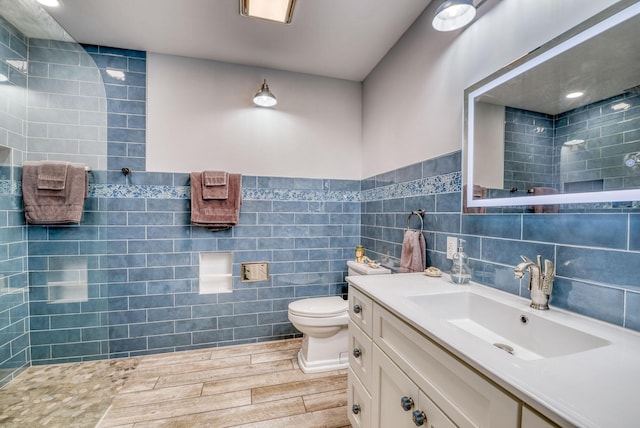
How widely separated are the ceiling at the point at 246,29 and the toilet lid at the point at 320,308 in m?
2.03

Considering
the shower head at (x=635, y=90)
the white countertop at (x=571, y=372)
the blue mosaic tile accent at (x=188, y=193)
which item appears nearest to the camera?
the white countertop at (x=571, y=372)

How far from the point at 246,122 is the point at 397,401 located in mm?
2303

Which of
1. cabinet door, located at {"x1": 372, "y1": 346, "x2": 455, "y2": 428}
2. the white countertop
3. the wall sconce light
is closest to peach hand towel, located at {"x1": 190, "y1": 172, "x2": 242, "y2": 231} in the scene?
the wall sconce light

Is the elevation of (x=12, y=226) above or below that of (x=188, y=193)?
below

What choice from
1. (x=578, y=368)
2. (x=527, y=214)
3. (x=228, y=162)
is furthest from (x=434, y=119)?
(x=228, y=162)

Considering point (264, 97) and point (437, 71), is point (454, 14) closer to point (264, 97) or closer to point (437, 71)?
point (437, 71)

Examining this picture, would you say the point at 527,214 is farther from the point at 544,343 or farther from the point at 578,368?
the point at 578,368

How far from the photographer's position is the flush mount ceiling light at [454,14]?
1293mm

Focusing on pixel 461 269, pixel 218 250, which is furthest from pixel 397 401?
pixel 218 250

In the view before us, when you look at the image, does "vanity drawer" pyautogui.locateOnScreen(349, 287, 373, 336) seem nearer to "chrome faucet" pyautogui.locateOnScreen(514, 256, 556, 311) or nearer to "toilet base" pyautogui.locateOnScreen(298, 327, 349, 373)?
"chrome faucet" pyautogui.locateOnScreen(514, 256, 556, 311)

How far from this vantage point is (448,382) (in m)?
0.74

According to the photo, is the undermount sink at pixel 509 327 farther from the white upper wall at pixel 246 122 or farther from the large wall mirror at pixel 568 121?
the white upper wall at pixel 246 122

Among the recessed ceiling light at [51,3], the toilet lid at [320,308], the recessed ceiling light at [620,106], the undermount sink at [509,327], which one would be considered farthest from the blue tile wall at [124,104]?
the recessed ceiling light at [620,106]

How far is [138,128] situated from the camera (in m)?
2.23
